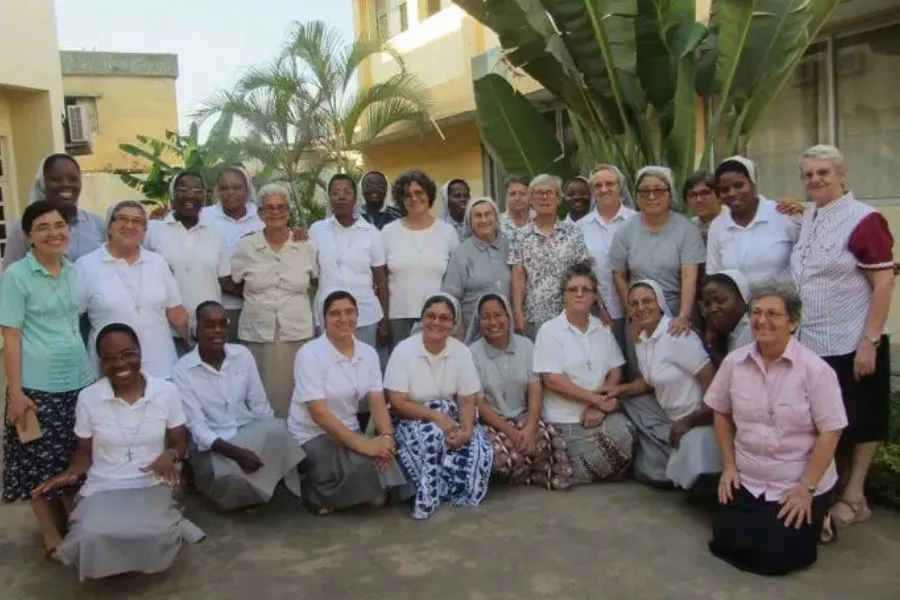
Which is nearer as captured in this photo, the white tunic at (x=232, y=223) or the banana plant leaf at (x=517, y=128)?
the white tunic at (x=232, y=223)

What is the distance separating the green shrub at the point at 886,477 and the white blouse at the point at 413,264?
8.97ft

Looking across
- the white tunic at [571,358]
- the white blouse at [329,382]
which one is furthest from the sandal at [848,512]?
the white blouse at [329,382]

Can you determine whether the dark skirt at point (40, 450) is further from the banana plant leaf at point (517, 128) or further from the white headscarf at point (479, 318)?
the banana plant leaf at point (517, 128)

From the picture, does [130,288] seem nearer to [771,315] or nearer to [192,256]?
[192,256]

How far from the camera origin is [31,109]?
10.9 metres

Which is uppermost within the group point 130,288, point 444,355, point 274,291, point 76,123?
point 76,123

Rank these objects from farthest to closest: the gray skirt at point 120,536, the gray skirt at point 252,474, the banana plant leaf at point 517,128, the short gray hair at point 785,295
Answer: the banana plant leaf at point 517,128
the gray skirt at point 252,474
the short gray hair at point 785,295
the gray skirt at point 120,536

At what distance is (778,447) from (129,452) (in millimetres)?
2985

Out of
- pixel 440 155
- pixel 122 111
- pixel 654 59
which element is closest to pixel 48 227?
pixel 654 59

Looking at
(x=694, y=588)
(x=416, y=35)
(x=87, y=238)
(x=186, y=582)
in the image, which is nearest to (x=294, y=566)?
(x=186, y=582)

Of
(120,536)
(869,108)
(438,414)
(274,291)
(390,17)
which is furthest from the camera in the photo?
(390,17)

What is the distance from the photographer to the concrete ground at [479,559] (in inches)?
145

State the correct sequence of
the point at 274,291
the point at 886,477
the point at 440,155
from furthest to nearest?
the point at 440,155 < the point at 274,291 < the point at 886,477

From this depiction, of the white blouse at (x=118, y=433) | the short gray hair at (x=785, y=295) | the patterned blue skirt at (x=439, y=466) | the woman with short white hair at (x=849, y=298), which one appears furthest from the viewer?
the patterned blue skirt at (x=439, y=466)
